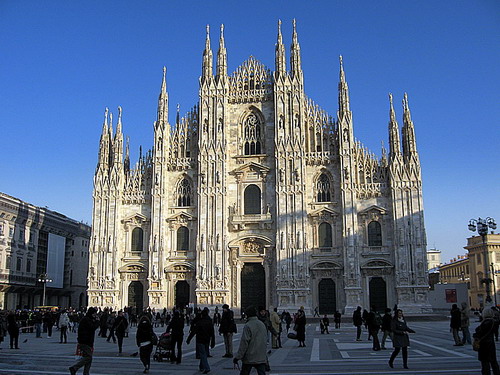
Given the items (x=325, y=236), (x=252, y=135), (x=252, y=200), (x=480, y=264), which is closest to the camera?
(x=325, y=236)

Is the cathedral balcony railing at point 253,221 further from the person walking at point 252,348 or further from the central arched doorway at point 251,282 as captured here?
the person walking at point 252,348

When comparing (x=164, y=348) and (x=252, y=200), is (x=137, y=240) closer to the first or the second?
(x=252, y=200)

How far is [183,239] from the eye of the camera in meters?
46.2

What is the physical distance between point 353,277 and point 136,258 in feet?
59.3

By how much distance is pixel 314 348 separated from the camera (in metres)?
20.8

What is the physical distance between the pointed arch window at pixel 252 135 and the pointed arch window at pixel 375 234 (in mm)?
11293

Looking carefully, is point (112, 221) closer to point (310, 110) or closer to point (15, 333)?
point (310, 110)

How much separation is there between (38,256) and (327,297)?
32.8 m

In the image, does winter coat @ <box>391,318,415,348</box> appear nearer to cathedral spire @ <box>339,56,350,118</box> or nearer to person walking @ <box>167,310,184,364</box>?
person walking @ <box>167,310,184,364</box>

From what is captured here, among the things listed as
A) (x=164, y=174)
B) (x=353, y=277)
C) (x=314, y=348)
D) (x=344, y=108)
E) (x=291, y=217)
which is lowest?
(x=314, y=348)

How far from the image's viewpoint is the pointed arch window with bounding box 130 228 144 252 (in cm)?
4684

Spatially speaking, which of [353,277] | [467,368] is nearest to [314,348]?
[467,368]

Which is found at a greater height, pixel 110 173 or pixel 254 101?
pixel 254 101

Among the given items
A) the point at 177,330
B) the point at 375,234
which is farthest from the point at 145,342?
the point at 375,234
